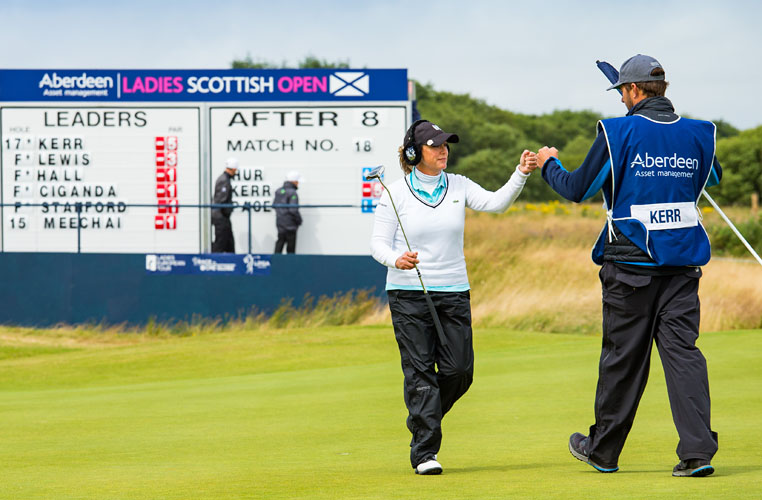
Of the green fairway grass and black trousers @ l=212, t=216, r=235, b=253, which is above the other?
black trousers @ l=212, t=216, r=235, b=253

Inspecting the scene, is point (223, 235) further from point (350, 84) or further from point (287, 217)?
point (350, 84)

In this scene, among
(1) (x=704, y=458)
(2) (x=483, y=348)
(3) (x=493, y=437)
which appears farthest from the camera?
(2) (x=483, y=348)

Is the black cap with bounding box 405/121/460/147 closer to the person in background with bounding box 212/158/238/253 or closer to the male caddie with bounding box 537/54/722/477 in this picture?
the male caddie with bounding box 537/54/722/477

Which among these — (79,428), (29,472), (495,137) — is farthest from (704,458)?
(495,137)

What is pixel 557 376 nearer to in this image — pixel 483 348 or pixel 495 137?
pixel 483 348

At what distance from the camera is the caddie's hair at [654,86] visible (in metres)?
5.50

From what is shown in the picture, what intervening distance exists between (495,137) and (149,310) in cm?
5670

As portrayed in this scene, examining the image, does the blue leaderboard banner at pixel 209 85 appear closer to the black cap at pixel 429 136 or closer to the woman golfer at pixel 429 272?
the black cap at pixel 429 136

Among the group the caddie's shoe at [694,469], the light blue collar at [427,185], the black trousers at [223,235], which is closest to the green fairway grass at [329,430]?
the caddie's shoe at [694,469]

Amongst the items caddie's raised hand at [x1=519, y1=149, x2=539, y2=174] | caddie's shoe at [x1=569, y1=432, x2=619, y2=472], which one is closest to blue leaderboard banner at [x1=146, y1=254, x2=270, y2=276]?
caddie's raised hand at [x1=519, y1=149, x2=539, y2=174]

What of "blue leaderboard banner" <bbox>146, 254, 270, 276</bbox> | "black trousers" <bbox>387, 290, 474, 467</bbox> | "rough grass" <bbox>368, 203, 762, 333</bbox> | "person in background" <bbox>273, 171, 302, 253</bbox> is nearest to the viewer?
"black trousers" <bbox>387, 290, 474, 467</bbox>

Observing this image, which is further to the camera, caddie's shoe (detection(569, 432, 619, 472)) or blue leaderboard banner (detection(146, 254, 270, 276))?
blue leaderboard banner (detection(146, 254, 270, 276))

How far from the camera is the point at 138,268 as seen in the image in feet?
64.4

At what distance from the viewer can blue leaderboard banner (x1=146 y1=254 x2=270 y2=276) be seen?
63.4 feet
